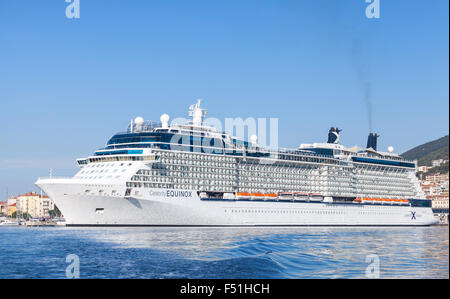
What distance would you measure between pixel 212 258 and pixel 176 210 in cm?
2720

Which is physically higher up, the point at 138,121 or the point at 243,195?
the point at 138,121

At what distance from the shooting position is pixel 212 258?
1242 inches

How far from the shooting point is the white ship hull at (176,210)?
54.1m

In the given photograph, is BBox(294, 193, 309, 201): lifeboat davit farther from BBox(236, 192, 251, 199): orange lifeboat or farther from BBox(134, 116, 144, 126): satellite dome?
BBox(134, 116, 144, 126): satellite dome

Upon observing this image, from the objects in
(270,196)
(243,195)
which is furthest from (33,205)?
(243,195)

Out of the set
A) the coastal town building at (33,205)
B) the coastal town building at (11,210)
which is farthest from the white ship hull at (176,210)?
the coastal town building at (11,210)

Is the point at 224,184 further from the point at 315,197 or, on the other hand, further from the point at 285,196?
the point at 315,197

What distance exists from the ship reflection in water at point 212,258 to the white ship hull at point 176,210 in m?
10.4

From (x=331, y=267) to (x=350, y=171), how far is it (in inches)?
2268

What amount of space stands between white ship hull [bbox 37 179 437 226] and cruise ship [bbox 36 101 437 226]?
104 mm

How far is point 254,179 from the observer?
7112cm
